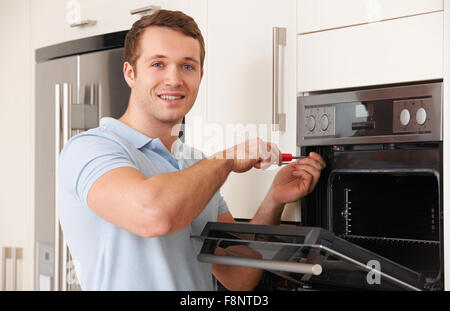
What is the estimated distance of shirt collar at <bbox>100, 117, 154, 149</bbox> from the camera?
4.81 ft

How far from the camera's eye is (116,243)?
136 centimetres

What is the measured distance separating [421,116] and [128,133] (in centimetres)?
65

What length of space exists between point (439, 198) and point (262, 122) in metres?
0.50

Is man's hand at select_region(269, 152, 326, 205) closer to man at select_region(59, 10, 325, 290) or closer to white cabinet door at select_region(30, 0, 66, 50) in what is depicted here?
man at select_region(59, 10, 325, 290)

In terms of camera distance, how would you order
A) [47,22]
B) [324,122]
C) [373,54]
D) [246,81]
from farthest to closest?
[47,22]
[246,81]
[324,122]
[373,54]

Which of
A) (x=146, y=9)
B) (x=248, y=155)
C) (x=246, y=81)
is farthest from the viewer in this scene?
(x=146, y=9)

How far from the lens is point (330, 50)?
1.51 metres

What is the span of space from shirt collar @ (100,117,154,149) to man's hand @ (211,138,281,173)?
23 cm

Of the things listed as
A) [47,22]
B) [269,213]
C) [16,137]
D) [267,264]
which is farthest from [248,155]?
[16,137]

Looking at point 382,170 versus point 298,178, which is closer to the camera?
point 382,170

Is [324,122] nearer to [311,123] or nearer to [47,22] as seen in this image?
[311,123]

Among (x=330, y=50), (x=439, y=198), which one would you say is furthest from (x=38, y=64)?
(x=439, y=198)

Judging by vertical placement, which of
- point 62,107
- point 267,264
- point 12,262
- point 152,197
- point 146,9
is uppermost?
point 146,9
